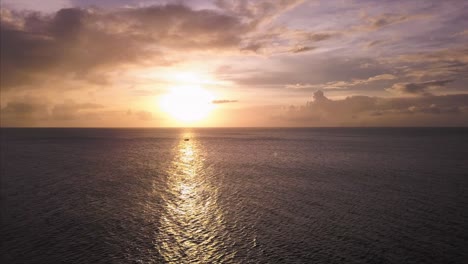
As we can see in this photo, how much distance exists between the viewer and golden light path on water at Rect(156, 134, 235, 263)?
105ft

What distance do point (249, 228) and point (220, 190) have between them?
24344 mm

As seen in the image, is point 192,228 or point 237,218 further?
point 237,218

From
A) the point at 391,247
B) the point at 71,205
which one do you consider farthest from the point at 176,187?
the point at 391,247

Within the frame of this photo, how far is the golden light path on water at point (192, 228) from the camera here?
105 ft

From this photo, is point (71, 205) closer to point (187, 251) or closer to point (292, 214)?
point (187, 251)

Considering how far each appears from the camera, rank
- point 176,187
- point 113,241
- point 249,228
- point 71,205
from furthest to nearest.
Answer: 1. point 176,187
2. point 71,205
3. point 249,228
4. point 113,241

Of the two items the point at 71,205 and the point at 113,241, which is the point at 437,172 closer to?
the point at 113,241

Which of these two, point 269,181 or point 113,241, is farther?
point 269,181

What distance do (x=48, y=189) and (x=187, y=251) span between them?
45.5 metres

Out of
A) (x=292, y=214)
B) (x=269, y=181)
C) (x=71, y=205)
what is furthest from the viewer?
(x=269, y=181)

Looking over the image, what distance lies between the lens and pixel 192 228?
133 feet

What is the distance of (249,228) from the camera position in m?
39.8

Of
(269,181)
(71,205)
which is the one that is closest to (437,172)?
(269,181)

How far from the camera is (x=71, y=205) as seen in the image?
166 feet
